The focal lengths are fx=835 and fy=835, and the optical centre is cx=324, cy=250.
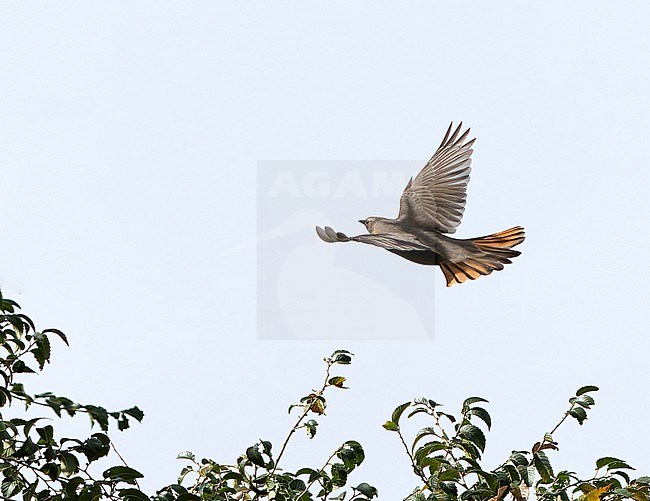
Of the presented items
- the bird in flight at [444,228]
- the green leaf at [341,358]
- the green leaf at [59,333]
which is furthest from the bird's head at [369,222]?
the green leaf at [59,333]

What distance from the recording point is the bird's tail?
2736 mm

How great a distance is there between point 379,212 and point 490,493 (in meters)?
1.58

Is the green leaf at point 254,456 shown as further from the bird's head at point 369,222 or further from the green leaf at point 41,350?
the bird's head at point 369,222

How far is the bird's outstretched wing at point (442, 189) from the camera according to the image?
2834mm

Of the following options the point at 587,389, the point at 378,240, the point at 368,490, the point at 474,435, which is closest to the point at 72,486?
the point at 368,490

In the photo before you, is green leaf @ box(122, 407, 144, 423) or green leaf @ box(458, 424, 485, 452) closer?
green leaf @ box(122, 407, 144, 423)

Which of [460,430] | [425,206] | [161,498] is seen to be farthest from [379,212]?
[161,498]

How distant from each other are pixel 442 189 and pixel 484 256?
0.91 feet

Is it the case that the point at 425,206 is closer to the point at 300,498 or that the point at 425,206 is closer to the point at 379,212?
the point at 379,212

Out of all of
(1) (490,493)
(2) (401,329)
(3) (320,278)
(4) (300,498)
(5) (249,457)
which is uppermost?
(3) (320,278)

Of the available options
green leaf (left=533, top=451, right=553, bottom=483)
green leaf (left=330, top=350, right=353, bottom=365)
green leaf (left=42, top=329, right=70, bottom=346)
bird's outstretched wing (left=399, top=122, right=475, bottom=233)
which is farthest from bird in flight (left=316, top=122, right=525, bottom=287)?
green leaf (left=42, top=329, right=70, bottom=346)

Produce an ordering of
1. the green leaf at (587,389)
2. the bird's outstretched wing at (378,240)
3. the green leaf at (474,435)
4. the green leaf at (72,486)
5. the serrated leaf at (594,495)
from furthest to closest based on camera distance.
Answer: the bird's outstretched wing at (378,240)
the green leaf at (587,389)
the green leaf at (474,435)
the serrated leaf at (594,495)
the green leaf at (72,486)

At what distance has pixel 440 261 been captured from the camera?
2.84 m

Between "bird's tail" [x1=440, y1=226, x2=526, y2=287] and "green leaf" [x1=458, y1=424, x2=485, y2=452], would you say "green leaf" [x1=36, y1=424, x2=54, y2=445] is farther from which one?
"bird's tail" [x1=440, y1=226, x2=526, y2=287]
